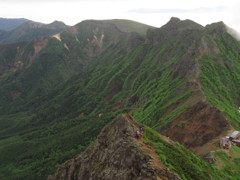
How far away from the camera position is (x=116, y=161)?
41125 millimetres

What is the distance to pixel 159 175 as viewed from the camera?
34156 millimetres

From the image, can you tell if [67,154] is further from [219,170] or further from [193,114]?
[219,170]

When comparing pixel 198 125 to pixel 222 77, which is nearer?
pixel 198 125

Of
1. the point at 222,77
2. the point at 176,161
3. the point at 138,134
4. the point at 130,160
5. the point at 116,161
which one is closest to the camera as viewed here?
the point at 130,160

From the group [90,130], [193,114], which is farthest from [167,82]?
[90,130]

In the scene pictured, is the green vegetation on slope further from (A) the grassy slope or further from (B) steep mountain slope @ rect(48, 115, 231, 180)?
(A) the grassy slope

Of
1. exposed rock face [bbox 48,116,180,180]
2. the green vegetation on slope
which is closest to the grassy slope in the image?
the green vegetation on slope

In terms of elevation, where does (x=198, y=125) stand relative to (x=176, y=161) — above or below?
below

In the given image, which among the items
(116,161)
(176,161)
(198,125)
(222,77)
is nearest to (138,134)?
(116,161)

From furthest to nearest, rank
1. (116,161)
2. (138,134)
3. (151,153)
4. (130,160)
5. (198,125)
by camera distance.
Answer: (198,125) → (138,134) → (116,161) → (151,153) → (130,160)

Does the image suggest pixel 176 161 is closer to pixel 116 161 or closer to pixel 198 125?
pixel 116 161

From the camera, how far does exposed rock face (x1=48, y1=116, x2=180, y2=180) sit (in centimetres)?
3569

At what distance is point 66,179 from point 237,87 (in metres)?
104

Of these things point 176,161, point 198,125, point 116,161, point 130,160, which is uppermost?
point 130,160
